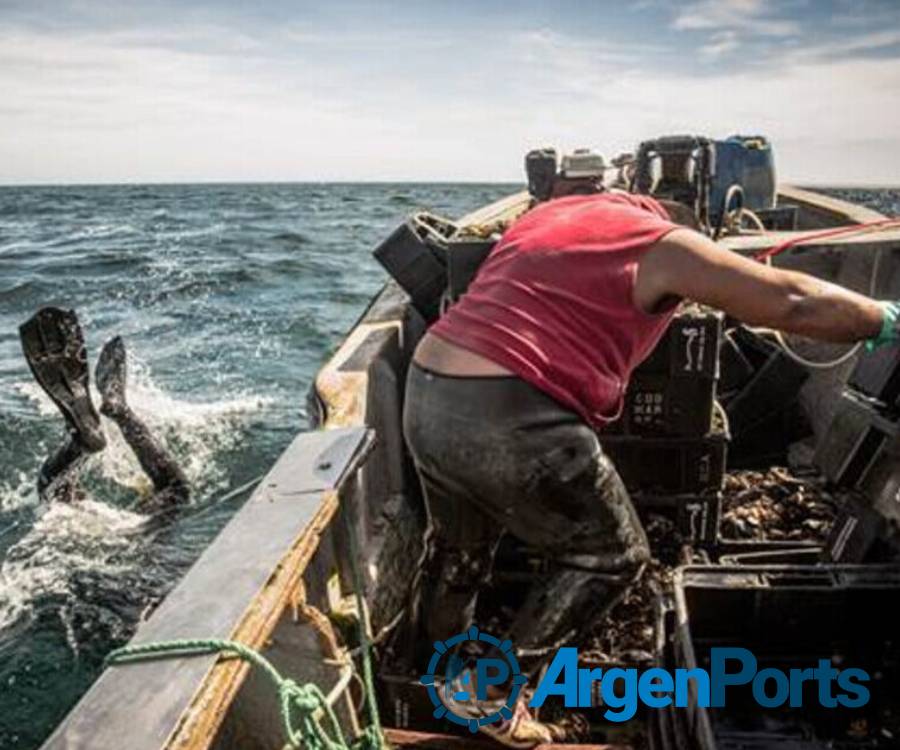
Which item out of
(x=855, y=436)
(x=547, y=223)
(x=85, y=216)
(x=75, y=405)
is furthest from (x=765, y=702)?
(x=85, y=216)

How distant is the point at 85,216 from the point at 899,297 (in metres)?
45.5

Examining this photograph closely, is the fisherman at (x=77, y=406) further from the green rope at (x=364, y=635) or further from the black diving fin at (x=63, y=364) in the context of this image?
the green rope at (x=364, y=635)

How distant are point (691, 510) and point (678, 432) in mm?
420

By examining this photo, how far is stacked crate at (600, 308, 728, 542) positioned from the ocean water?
3459mm

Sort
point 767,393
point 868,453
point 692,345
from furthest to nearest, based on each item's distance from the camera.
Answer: point 767,393 < point 692,345 < point 868,453

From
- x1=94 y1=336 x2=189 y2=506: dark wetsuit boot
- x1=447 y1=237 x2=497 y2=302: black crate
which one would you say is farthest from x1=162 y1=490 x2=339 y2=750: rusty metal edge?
x1=94 y1=336 x2=189 y2=506: dark wetsuit boot

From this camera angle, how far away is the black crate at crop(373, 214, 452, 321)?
17.0ft

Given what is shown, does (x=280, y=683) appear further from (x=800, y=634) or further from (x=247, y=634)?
(x=800, y=634)

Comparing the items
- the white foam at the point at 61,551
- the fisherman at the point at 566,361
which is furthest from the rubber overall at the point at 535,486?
the white foam at the point at 61,551

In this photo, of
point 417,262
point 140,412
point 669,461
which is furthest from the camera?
point 140,412

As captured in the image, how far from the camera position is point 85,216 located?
4356 centimetres

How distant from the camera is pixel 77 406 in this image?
699cm

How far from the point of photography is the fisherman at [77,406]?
673 cm

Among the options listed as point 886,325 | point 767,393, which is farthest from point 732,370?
point 886,325
